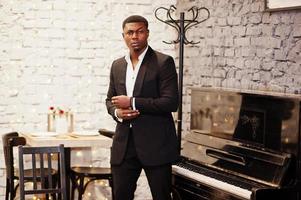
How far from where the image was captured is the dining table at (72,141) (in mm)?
4672

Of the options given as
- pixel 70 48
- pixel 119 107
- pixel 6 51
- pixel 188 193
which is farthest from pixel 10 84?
pixel 188 193

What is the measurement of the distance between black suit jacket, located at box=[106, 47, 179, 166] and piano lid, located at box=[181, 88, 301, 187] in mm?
332

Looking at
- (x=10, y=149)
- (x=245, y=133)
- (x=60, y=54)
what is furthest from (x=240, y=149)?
(x=60, y=54)

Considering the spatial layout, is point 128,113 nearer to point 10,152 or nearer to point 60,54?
point 10,152

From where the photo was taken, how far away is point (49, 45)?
5359mm

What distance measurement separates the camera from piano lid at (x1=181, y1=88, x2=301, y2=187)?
325 cm

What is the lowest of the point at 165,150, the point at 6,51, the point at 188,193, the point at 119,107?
the point at 188,193

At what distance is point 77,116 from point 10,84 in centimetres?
67

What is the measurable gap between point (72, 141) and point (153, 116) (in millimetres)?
1185

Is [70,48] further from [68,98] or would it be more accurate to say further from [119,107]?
[119,107]

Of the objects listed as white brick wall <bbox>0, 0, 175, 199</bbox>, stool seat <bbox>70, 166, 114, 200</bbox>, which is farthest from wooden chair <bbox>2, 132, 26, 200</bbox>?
white brick wall <bbox>0, 0, 175, 199</bbox>

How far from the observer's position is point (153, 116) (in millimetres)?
3734

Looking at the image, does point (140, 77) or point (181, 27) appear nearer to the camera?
point (140, 77)

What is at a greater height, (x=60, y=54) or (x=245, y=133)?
(x=60, y=54)
